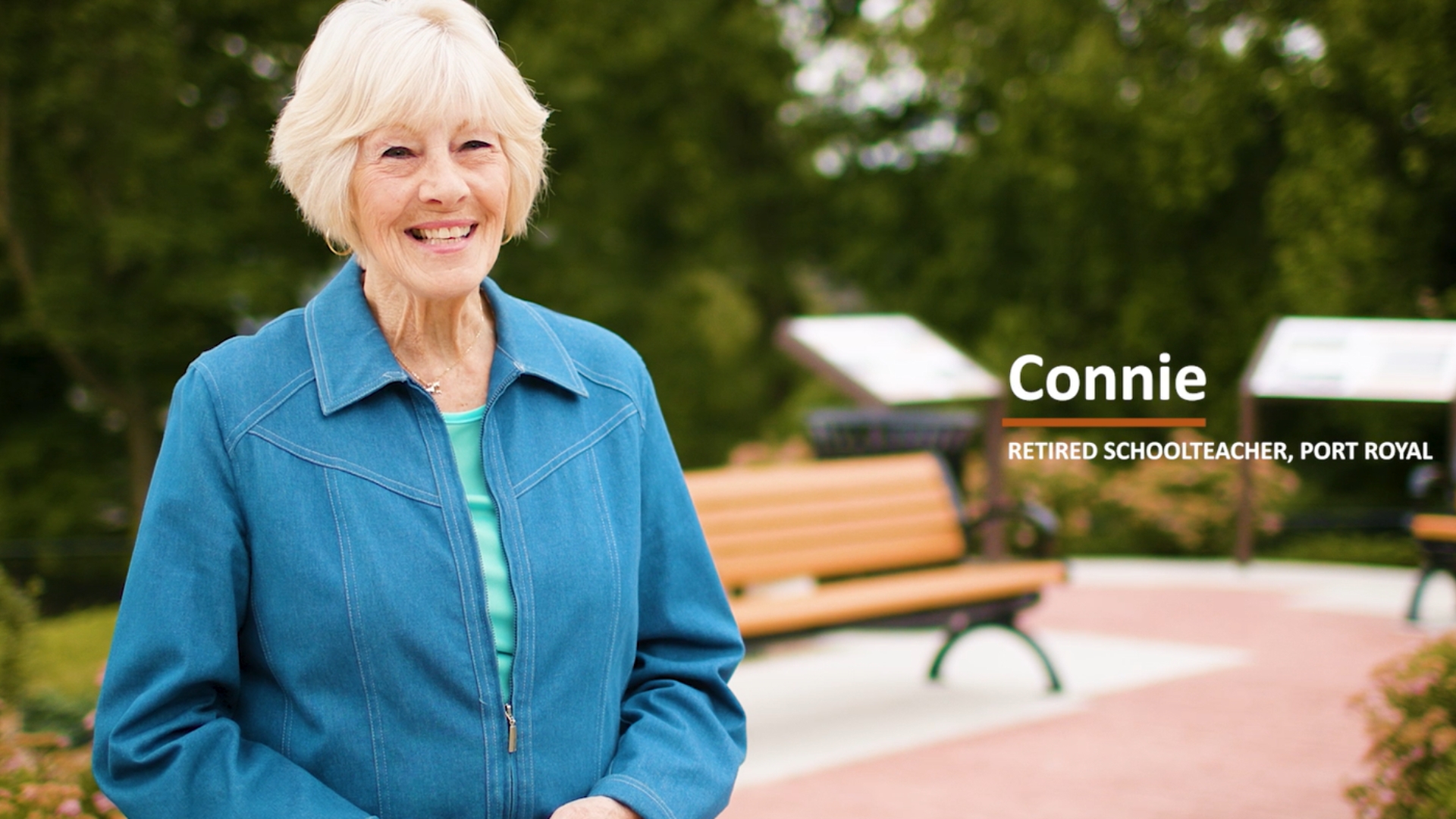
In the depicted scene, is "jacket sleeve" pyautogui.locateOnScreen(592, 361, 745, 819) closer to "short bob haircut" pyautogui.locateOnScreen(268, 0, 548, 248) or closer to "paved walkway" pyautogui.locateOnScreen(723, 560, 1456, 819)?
"short bob haircut" pyautogui.locateOnScreen(268, 0, 548, 248)

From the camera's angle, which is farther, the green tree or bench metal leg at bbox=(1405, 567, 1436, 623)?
the green tree

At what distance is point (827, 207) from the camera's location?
22953mm

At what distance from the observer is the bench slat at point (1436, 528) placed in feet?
24.5

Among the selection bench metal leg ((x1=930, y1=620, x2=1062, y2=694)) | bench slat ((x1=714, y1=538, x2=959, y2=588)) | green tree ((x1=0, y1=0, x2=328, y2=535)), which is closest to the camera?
bench slat ((x1=714, y1=538, x2=959, y2=588))

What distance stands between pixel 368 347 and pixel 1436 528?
713cm

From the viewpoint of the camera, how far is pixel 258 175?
56.3 ft

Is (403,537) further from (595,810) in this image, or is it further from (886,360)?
(886,360)

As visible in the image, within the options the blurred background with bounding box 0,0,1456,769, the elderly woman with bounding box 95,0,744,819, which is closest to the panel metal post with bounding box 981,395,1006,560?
the blurred background with bounding box 0,0,1456,769

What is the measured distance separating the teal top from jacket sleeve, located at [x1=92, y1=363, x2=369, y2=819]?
24 centimetres

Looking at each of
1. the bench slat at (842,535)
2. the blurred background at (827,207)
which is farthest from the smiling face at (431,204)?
the blurred background at (827,207)

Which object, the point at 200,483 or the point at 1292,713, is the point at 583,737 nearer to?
the point at 200,483

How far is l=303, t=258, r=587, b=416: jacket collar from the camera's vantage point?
5.47 feet

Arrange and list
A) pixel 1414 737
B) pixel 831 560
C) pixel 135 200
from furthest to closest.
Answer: pixel 135 200
pixel 831 560
pixel 1414 737

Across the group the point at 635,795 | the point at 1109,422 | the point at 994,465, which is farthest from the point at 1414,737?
the point at 994,465
